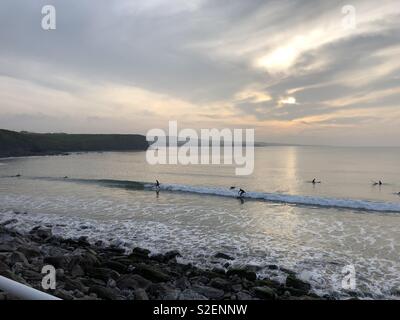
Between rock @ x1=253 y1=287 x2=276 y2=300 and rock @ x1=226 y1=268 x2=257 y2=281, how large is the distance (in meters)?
1.11

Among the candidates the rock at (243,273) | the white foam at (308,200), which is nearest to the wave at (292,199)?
the white foam at (308,200)

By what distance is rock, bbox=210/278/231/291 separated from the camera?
9.73m

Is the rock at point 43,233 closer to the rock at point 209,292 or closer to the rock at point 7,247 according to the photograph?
the rock at point 7,247

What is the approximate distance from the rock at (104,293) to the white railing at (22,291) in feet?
19.9

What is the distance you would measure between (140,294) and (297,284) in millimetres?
4794

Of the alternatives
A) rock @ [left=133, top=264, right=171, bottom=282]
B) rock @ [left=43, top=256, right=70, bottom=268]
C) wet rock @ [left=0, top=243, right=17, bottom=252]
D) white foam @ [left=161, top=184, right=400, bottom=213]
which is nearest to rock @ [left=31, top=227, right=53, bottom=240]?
wet rock @ [left=0, top=243, right=17, bottom=252]

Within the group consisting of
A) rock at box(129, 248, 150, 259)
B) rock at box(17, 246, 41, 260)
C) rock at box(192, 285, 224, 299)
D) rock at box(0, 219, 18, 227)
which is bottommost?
rock at box(192, 285, 224, 299)

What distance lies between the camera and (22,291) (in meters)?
2.69

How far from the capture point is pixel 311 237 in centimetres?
1667

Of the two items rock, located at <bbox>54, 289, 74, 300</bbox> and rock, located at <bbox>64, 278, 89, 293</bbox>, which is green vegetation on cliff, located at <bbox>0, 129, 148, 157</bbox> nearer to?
rock, located at <bbox>64, 278, 89, 293</bbox>

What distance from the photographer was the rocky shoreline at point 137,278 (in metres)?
8.63

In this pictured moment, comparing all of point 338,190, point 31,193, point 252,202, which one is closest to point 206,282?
point 252,202

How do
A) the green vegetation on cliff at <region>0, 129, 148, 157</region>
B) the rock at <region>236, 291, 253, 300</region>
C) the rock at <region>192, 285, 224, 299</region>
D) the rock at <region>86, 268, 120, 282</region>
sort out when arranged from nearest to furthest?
the rock at <region>236, 291, 253, 300</region>, the rock at <region>192, 285, 224, 299</region>, the rock at <region>86, 268, 120, 282</region>, the green vegetation on cliff at <region>0, 129, 148, 157</region>
